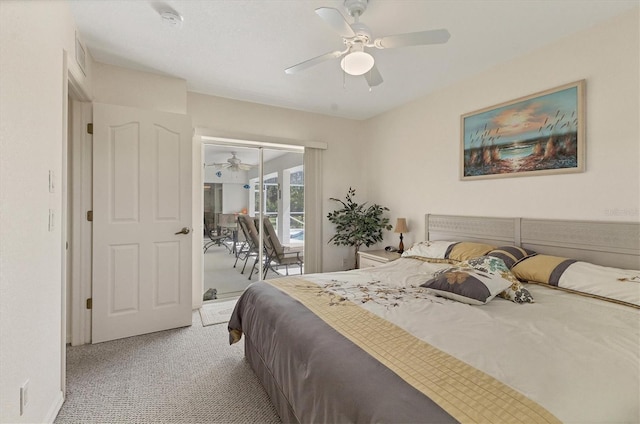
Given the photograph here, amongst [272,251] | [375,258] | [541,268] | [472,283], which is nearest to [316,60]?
[472,283]

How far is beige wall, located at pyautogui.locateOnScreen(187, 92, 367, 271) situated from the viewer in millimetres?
3564

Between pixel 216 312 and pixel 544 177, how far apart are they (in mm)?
3518

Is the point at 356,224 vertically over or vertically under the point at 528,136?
under

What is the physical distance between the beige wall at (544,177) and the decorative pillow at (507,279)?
869 millimetres

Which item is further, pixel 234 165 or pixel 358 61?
pixel 234 165

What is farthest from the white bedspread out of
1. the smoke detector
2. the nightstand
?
the smoke detector

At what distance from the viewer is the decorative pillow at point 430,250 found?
2953mm

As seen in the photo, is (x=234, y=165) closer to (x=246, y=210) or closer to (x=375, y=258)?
(x=246, y=210)

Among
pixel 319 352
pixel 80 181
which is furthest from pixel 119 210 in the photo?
pixel 319 352

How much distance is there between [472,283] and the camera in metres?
1.83

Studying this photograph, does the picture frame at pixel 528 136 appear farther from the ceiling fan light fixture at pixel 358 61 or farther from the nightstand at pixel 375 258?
the ceiling fan light fixture at pixel 358 61

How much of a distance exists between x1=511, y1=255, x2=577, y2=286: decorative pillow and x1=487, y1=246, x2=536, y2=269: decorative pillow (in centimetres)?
4

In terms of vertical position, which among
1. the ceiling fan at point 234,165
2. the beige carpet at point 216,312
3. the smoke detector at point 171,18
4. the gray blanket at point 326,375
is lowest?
the beige carpet at point 216,312

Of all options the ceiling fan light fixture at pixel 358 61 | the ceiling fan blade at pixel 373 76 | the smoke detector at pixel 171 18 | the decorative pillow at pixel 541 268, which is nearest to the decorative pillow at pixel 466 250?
the decorative pillow at pixel 541 268
